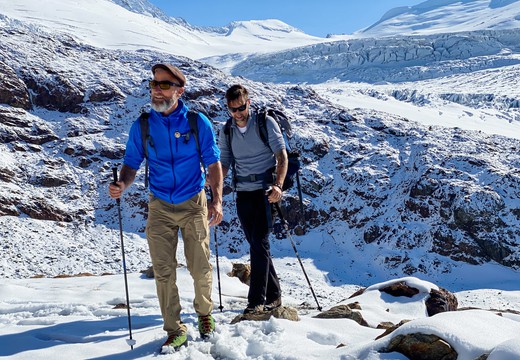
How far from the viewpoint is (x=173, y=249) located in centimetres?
476

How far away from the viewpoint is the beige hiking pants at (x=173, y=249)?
4613 mm

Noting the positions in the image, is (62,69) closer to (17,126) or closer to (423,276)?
(17,126)

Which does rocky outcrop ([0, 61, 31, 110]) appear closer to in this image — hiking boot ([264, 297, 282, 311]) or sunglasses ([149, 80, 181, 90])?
hiking boot ([264, 297, 282, 311])

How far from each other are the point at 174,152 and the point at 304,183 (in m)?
27.2

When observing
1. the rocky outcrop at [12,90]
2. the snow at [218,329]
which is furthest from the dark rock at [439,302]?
the rocky outcrop at [12,90]

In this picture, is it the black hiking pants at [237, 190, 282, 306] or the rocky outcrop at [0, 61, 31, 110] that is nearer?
the black hiking pants at [237, 190, 282, 306]

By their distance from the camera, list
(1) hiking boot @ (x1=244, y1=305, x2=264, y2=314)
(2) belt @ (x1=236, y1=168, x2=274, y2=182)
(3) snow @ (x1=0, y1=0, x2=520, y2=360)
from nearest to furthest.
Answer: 1. (3) snow @ (x1=0, y1=0, x2=520, y2=360)
2. (1) hiking boot @ (x1=244, y1=305, x2=264, y2=314)
3. (2) belt @ (x1=236, y1=168, x2=274, y2=182)

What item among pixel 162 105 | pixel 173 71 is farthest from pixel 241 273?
pixel 173 71

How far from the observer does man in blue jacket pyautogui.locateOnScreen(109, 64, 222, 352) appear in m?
4.58

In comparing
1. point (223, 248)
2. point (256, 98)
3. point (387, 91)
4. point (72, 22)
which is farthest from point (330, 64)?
point (223, 248)

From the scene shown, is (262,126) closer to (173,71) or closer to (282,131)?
(282,131)

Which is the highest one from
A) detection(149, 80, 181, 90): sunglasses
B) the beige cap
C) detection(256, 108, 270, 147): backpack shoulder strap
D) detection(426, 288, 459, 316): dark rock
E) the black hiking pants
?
the beige cap

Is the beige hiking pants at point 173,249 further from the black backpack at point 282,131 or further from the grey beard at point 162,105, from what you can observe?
the black backpack at point 282,131

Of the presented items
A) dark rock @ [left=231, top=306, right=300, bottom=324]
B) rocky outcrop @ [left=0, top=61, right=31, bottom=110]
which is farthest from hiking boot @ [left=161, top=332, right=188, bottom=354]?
rocky outcrop @ [left=0, top=61, right=31, bottom=110]
